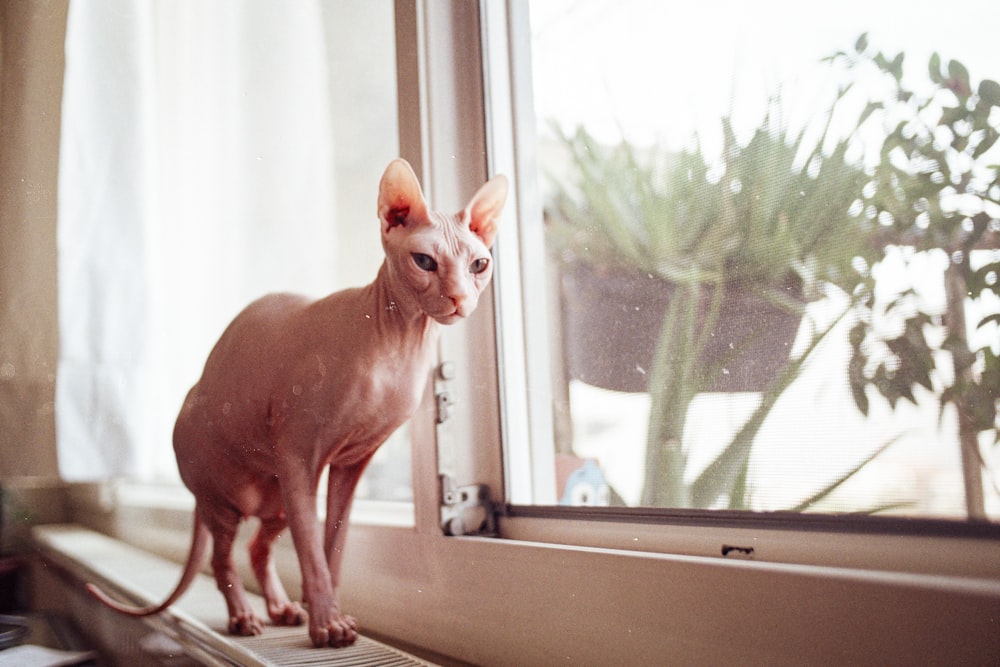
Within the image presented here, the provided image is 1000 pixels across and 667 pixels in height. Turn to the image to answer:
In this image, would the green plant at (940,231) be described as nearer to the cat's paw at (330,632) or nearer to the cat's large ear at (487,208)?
the cat's large ear at (487,208)

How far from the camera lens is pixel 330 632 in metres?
0.42

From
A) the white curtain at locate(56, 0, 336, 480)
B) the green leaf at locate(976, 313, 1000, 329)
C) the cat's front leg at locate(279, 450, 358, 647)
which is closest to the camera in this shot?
the green leaf at locate(976, 313, 1000, 329)

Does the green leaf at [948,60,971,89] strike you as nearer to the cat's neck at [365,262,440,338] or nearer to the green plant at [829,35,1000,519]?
the green plant at [829,35,1000,519]

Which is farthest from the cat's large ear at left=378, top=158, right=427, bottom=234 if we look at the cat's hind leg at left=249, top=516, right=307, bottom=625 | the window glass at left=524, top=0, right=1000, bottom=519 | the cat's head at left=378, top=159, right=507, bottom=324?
the cat's hind leg at left=249, top=516, right=307, bottom=625

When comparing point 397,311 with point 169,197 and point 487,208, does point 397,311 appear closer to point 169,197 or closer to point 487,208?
point 487,208

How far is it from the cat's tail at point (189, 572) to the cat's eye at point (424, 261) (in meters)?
0.26

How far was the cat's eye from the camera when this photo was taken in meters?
0.38

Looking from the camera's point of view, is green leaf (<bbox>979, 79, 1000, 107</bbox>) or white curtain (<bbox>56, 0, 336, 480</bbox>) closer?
green leaf (<bbox>979, 79, 1000, 107</bbox>)

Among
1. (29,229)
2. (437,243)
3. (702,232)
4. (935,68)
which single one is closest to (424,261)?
(437,243)

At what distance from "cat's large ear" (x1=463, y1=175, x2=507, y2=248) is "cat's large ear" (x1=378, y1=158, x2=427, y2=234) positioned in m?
0.03

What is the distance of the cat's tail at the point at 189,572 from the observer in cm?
50

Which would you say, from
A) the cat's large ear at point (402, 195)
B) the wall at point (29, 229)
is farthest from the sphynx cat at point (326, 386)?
the wall at point (29, 229)

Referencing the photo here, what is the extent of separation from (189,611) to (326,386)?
0.24 m

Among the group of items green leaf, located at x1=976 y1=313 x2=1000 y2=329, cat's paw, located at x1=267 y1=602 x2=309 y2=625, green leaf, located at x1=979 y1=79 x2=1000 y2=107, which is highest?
green leaf, located at x1=979 y1=79 x2=1000 y2=107
